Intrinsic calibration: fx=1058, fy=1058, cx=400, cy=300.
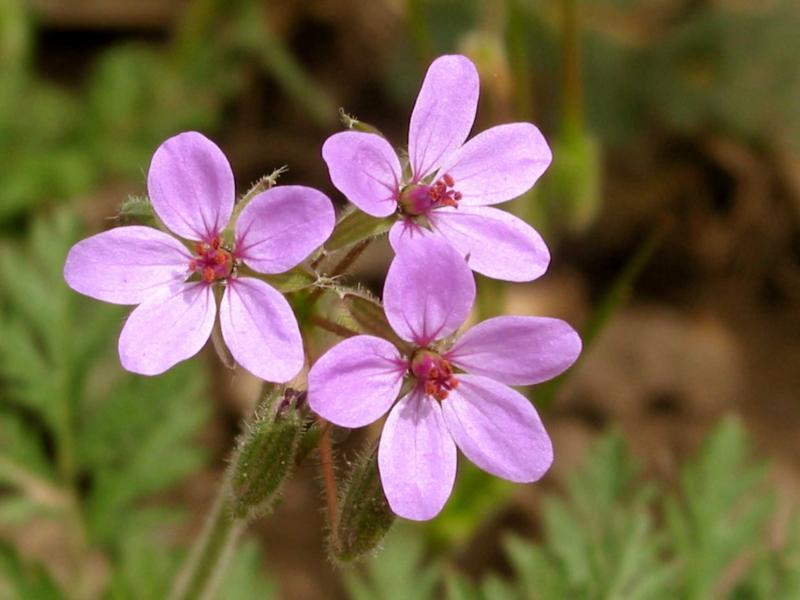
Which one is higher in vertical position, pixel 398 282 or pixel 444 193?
pixel 444 193

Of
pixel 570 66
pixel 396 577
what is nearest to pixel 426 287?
pixel 396 577

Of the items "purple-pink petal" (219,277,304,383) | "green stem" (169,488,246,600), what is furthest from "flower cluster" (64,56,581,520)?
"green stem" (169,488,246,600)

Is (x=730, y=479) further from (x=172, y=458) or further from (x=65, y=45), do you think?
(x=65, y=45)

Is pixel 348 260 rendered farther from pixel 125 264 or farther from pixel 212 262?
pixel 125 264

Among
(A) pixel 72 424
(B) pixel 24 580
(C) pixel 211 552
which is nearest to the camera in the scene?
(C) pixel 211 552

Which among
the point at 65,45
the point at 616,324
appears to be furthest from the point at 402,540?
the point at 65,45
